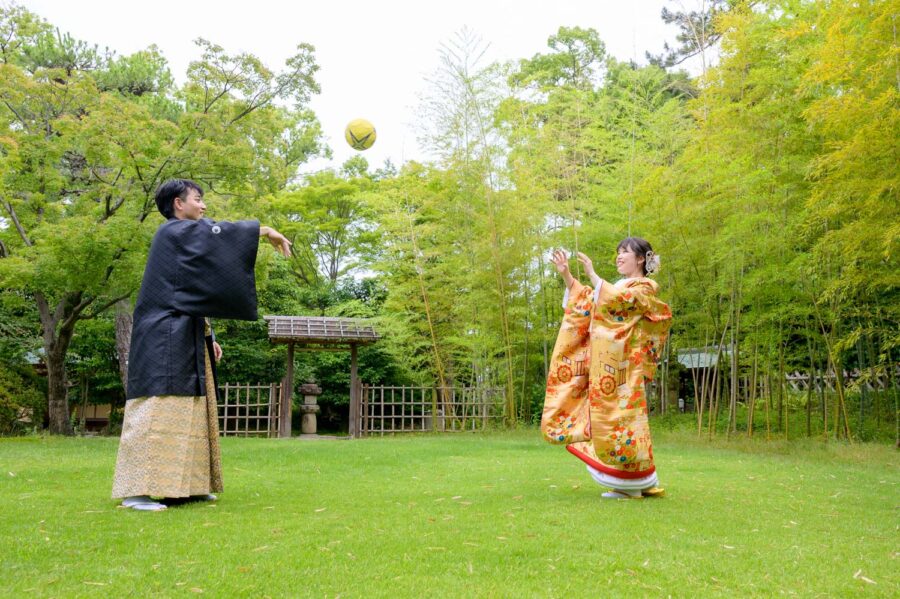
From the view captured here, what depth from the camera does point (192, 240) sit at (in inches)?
144

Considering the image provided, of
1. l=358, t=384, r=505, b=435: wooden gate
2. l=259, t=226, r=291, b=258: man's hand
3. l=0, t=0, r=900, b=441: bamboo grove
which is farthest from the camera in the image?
l=358, t=384, r=505, b=435: wooden gate

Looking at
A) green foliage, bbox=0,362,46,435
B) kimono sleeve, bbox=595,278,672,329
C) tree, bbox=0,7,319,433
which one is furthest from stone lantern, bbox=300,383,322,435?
kimono sleeve, bbox=595,278,672,329

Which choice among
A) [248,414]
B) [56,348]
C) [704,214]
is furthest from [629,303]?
[248,414]

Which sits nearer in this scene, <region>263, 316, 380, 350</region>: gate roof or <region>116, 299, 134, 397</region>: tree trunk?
<region>263, 316, 380, 350</region>: gate roof

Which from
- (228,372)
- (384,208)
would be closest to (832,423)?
(384,208)

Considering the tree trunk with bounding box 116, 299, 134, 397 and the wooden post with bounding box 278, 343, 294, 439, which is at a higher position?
the tree trunk with bounding box 116, 299, 134, 397

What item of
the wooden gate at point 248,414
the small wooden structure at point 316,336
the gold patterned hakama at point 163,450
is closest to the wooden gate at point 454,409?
the small wooden structure at point 316,336

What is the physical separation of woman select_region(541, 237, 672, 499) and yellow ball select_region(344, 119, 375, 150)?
6959mm

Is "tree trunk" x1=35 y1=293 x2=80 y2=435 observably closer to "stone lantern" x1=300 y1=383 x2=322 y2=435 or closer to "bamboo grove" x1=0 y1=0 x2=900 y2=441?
"bamboo grove" x1=0 y1=0 x2=900 y2=441

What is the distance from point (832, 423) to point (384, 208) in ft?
25.7

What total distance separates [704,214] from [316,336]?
6.32m

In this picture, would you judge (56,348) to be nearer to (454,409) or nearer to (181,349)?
(454,409)

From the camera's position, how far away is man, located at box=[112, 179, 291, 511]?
351cm

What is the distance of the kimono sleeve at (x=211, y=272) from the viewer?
3.65m
